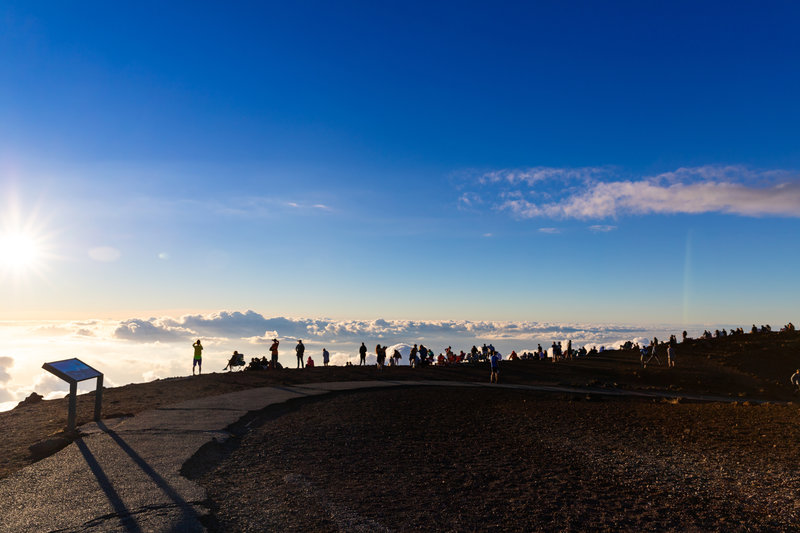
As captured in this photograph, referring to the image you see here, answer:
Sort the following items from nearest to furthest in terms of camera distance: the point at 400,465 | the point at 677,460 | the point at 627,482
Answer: the point at 627,482 < the point at 400,465 < the point at 677,460

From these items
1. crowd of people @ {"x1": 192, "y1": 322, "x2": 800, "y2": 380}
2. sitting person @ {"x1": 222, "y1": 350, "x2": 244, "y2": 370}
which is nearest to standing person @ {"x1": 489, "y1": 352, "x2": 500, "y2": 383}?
crowd of people @ {"x1": 192, "y1": 322, "x2": 800, "y2": 380}

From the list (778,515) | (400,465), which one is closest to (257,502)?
(400,465)

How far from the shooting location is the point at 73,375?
10.7m

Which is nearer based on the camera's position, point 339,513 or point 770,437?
point 339,513

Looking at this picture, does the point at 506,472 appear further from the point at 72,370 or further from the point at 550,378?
the point at 550,378

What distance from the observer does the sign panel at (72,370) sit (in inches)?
413

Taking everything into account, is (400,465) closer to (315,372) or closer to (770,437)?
(770,437)

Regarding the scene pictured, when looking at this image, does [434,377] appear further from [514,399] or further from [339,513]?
[339,513]

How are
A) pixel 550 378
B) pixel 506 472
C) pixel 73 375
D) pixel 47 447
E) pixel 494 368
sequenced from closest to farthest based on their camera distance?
pixel 506 472, pixel 47 447, pixel 73 375, pixel 494 368, pixel 550 378

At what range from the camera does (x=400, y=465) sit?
8.55 metres

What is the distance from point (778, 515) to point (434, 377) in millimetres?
20864

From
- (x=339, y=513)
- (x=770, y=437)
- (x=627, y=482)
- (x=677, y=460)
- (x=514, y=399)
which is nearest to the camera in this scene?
(x=339, y=513)

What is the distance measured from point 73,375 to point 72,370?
1.23 ft

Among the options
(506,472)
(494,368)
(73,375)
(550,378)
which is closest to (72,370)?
(73,375)
